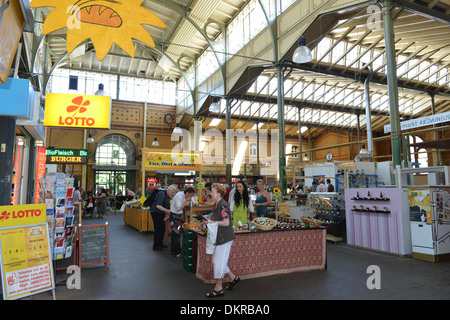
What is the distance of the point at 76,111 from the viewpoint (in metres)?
6.73

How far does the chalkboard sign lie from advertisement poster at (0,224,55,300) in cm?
167

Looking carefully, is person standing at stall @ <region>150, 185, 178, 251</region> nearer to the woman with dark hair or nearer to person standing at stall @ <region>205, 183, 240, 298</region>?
the woman with dark hair

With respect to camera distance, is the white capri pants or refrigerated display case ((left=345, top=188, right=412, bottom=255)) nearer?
the white capri pants

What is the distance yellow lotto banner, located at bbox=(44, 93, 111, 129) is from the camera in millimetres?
6633

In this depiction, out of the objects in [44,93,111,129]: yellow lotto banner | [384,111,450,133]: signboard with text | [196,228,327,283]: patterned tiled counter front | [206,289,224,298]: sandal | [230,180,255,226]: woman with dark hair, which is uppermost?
[384,111,450,133]: signboard with text

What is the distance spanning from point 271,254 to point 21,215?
3638mm

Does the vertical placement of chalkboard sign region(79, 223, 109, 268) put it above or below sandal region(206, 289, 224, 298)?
above

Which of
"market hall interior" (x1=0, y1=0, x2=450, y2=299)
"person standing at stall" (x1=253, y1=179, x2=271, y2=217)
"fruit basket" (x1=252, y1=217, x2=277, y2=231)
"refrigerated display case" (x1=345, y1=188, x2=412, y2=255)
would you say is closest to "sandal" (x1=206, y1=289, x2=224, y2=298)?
"market hall interior" (x1=0, y1=0, x2=450, y2=299)

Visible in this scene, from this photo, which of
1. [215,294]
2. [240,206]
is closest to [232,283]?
[215,294]

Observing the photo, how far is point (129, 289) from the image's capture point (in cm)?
431

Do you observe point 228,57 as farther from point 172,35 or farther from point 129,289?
point 129,289

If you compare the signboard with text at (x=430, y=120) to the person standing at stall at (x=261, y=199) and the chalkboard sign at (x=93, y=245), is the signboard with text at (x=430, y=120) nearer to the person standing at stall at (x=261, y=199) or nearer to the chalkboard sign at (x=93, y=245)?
the person standing at stall at (x=261, y=199)

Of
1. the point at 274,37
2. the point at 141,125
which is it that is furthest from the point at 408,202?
the point at 141,125

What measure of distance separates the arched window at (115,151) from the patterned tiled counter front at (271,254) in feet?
64.0
